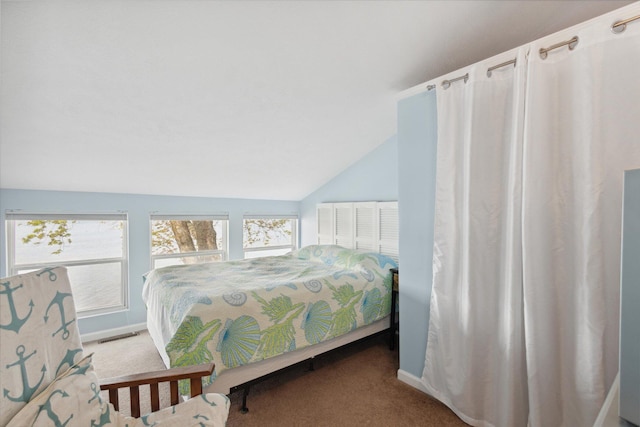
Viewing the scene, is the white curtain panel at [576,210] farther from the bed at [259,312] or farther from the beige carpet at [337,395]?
the bed at [259,312]

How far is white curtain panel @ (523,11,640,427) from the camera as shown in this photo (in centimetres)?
133

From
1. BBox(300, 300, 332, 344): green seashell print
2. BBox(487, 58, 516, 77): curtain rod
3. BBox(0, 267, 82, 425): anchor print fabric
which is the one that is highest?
BBox(487, 58, 516, 77): curtain rod

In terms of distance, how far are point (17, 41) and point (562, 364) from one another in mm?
3213

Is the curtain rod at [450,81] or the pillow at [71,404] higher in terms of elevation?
the curtain rod at [450,81]

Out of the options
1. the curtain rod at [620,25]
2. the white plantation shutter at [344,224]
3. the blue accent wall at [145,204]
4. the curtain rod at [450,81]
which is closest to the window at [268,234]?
the blue accent wall at [145,204]

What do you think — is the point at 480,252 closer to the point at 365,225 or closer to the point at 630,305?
the point at 630,305

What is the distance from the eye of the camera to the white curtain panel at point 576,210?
4.36 ft

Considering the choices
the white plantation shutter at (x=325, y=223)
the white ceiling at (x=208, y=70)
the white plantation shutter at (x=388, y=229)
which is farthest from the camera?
the white plantation shutter at (x=325, y=223)

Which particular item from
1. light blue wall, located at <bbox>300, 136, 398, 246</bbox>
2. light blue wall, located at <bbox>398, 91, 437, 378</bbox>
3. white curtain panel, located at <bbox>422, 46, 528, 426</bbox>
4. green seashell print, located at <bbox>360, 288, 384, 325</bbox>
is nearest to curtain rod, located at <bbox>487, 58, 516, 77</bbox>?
white curtain panel, located at <bbox>422, 46, 528, 426</bbox>

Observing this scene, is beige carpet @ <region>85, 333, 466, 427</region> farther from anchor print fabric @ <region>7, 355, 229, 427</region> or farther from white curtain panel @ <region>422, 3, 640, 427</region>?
anchor print fabric @ <region>7, 355, 229, 427</region>

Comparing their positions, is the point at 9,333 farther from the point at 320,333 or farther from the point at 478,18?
the point at 478,18

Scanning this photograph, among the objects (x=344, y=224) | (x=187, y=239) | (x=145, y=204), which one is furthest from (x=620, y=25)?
(x=187, y=239)

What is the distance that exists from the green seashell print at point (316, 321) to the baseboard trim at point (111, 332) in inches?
96.2

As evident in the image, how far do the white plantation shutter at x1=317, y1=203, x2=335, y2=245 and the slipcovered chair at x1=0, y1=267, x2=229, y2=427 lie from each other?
9.76ft
